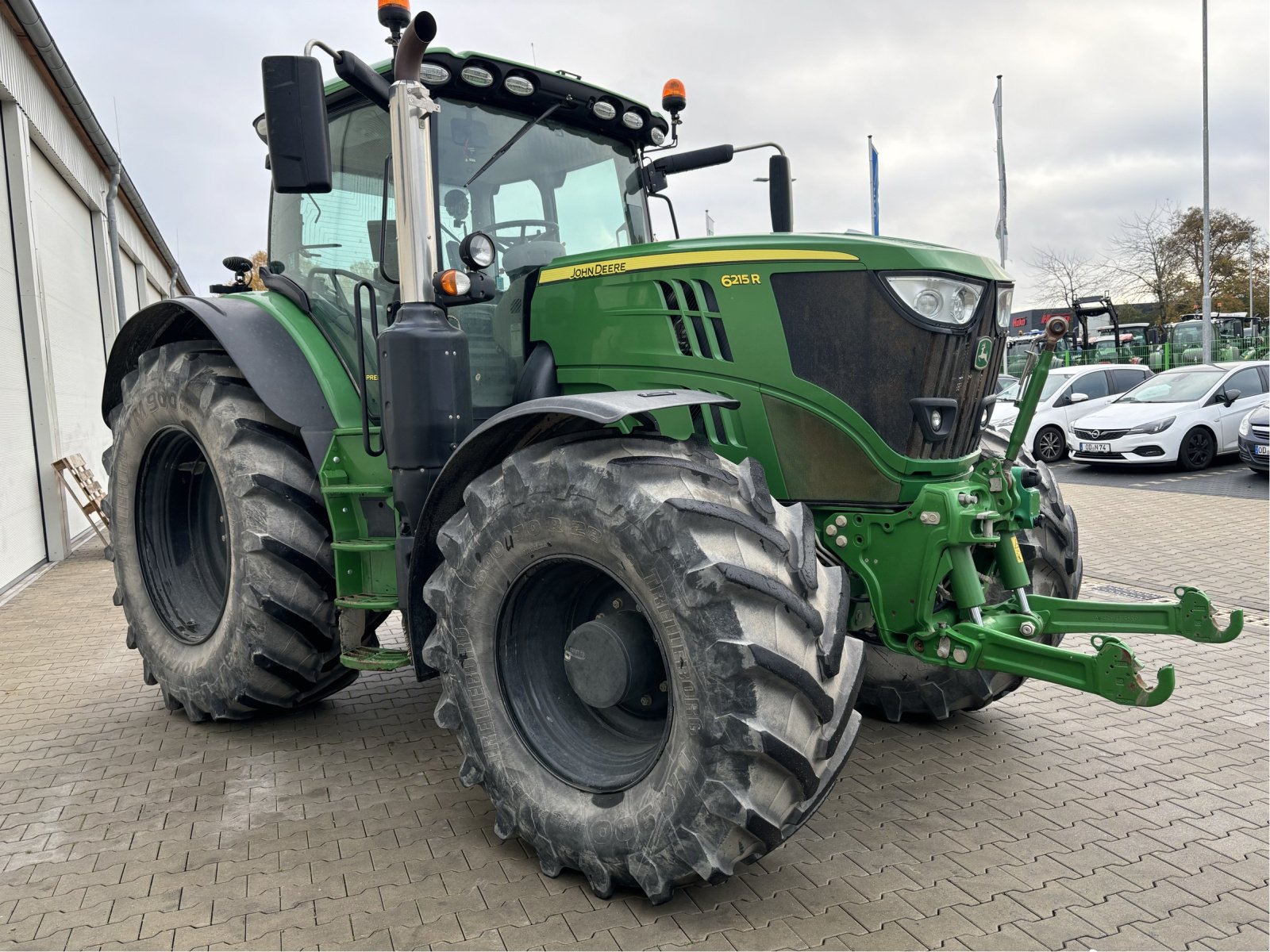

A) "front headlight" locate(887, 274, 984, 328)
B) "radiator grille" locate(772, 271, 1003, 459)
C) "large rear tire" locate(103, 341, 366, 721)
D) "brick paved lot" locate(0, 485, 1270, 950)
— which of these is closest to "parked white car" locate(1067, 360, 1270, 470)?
"brick paved lot" locate(0, 485, 1270, 950)

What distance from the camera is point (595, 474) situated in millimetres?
2898

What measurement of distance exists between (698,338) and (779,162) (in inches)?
65.8

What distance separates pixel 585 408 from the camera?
2.92m

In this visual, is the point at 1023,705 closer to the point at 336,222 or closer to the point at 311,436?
the point at 311,436

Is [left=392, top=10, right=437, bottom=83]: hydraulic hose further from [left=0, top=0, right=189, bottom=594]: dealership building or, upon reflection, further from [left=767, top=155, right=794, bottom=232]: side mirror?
[left=0, top=0, right=189, bottom=594]: dealership building

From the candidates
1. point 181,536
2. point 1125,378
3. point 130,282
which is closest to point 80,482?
point 181,536

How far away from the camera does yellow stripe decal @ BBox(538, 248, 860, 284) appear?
11.0ft

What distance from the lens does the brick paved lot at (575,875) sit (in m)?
2.81

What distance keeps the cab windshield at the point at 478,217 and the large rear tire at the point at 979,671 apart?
1947 millimetres

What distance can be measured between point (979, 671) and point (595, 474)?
2.25m

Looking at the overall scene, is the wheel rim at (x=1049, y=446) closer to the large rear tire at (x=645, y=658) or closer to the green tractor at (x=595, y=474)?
the green tractor at (x=595, y=474)

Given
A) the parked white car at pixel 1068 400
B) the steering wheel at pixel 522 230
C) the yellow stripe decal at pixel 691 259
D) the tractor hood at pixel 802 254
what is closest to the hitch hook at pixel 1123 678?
the tractor hood at pixel 802 254

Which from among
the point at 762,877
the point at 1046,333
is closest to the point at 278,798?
the point at 762,877

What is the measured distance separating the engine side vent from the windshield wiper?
3.17 ft
